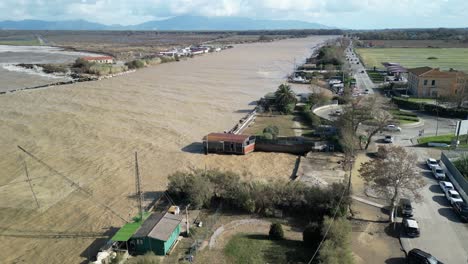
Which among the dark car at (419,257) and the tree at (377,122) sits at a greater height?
the tree at (377,122)

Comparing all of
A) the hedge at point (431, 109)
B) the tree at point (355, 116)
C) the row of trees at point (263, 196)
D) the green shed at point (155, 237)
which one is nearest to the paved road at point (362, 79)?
the hedge at point (431, 109)

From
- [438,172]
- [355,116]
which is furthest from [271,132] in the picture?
[438,172]

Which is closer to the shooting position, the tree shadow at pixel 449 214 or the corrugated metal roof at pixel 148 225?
the corrugated metal roof at pixel 148 225

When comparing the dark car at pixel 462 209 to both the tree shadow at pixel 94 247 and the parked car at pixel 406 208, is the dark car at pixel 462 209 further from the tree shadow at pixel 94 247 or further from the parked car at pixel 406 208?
the tree shadow at pixel 94 247

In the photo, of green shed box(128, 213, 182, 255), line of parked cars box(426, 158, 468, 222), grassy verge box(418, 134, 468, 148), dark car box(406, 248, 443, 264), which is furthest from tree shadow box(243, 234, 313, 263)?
grassy verge box(418, 134, 468, 148)

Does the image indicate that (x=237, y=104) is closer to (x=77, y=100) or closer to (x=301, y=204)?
(x=77, y=100)

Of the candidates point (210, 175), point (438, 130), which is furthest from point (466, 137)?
point (210, 175)

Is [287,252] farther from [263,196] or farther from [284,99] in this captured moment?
[284,99]
